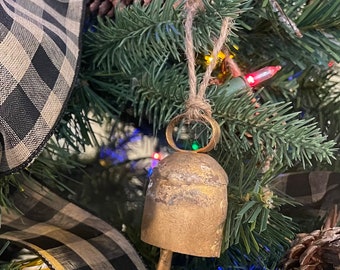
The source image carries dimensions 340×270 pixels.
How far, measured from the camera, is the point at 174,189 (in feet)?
1.07

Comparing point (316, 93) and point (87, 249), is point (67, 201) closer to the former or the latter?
point (87, 249)

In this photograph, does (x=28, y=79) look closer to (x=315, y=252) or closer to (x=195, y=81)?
(x=195, y=81)

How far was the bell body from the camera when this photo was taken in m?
0.32

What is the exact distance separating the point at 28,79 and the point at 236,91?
160 mm

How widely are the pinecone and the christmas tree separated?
0.7 inches

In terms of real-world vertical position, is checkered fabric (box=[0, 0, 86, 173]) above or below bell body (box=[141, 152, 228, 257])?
above

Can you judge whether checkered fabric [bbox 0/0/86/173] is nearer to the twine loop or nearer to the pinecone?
the twine loop

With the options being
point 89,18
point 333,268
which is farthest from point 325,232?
point 89,18

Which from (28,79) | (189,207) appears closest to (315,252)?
(189,207)

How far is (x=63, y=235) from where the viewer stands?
0.42 m

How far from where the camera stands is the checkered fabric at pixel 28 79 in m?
0.31

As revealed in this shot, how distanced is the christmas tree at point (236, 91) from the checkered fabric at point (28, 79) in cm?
7

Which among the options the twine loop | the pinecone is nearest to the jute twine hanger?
the twine loop

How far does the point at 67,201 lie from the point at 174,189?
149mm
